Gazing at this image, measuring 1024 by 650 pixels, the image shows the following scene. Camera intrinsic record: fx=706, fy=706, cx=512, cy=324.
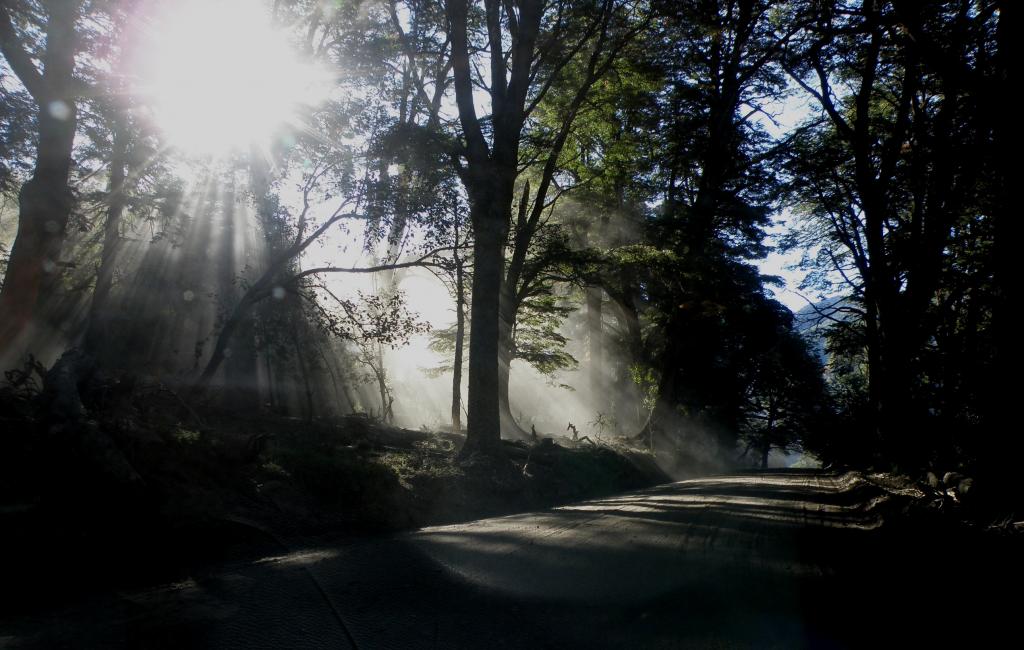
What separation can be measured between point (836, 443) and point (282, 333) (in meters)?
16.8

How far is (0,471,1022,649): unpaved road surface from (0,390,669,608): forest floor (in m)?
0.46

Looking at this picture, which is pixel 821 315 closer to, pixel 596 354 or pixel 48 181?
pixel 48 181

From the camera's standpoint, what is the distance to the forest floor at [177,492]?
5344 millimetres

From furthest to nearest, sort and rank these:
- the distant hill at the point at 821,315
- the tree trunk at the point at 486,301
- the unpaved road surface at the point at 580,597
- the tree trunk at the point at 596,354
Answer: the tree trunk at the point at 596,354, the distant hill at the point at 821,315, the tree trunk at the point at 486,301, the unpaved road surface at the point at 580,597

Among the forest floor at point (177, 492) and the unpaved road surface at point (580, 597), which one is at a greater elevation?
the forest floor at point (177, 492)

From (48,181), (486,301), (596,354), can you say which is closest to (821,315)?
(486,301)

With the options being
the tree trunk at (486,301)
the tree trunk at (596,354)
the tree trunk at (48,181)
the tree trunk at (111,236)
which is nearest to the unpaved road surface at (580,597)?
the tree trunk at (486,301)

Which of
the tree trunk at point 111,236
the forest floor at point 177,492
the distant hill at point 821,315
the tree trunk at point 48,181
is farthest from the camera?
the distant hill at point 821,315

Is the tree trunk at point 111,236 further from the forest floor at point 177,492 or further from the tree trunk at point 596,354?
the tree trunk at point 596,354

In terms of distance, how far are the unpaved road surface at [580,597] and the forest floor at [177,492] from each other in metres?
0.46

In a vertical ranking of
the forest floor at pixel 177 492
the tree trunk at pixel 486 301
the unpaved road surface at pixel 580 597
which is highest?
the tree trunk at pixel 486 301

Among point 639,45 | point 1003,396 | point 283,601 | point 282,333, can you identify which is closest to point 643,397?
point 639,45

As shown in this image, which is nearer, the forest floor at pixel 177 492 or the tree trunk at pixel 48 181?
the forest floor at pixel 177 492

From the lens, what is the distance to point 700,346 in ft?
110
